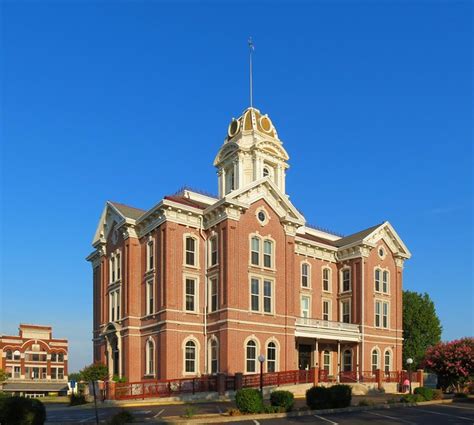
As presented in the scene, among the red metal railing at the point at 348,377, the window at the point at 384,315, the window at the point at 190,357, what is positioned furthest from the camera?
the window at the point at 384,315

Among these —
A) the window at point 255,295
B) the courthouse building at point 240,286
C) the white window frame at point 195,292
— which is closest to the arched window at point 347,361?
the courthouse building at point 240,286

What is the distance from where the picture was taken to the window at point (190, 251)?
41.0m

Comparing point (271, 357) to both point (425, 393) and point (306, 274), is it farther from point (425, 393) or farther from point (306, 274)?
point (425, 393)

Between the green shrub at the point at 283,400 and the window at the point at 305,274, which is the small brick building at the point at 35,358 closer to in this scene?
the window at the point at 305,274

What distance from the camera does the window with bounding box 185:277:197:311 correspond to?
4044 centimetres

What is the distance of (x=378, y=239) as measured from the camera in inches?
2041

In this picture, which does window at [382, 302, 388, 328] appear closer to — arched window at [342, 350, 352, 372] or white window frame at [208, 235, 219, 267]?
arched window at [342, 350, 352, 372]

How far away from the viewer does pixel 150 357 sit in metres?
40.8

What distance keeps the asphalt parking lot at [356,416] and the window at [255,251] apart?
1194cm

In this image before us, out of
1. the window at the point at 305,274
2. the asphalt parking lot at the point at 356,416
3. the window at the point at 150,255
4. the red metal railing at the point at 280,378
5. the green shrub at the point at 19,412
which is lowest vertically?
the red metal railing at the point at 280,378

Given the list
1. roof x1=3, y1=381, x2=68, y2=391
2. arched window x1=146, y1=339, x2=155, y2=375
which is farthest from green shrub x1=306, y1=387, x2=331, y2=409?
roof x1=3, y1=381, x2=68, y2=391

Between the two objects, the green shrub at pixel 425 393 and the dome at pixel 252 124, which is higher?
the dome at pixel 252 124

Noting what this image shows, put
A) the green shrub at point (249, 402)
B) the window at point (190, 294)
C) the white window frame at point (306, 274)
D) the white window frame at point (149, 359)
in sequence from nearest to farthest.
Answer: the green shrub at point (249, 402) < the white window frame at point (149, 359) < the window at point (190, 294) < the white window frame at point (306, 274)

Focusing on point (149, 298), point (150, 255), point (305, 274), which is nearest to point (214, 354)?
point (149, 298)
